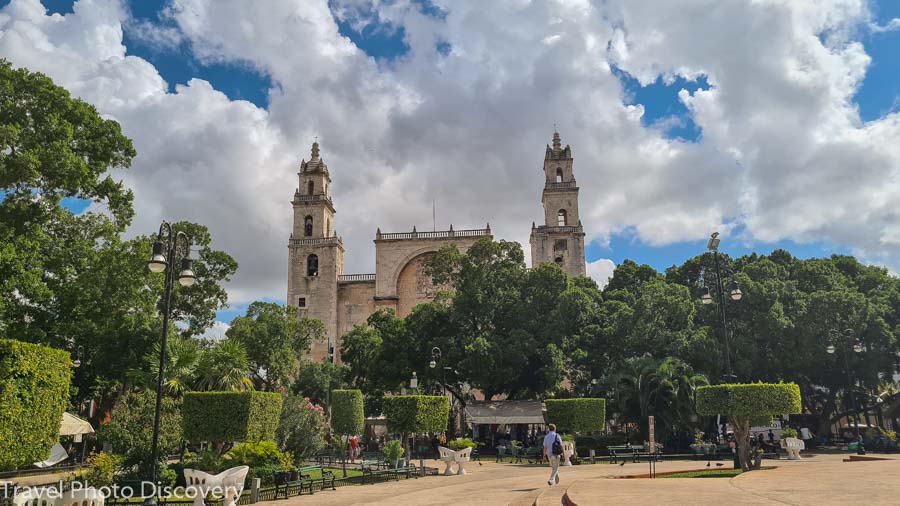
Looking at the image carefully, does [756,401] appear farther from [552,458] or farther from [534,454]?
[534,454]

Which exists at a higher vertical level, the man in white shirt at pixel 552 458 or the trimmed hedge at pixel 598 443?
the man in white shirt at pixel 552 458

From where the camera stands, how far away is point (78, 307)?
20.3m

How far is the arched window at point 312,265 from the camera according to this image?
5078 cm

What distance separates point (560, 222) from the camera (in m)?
49.4

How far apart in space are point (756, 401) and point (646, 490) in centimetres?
835

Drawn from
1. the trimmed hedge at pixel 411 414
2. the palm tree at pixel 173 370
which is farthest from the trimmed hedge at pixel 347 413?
the palm tree at pixel 173 370

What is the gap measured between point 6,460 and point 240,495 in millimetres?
3888

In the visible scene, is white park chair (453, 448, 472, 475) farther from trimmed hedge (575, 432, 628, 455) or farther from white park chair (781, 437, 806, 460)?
white park chair (781, 437, 806, 460)

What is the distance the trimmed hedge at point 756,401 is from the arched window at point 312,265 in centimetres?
3768

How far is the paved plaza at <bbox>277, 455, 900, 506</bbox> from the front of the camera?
8836 mm

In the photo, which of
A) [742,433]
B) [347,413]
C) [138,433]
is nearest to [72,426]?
[138,433]

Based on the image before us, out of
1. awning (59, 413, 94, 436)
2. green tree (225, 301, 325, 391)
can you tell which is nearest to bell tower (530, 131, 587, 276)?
green tree (225, 301, 325, 391)

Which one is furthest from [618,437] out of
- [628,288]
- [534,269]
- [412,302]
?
[412,302]

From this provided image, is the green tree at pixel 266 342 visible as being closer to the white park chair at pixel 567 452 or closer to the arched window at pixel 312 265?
the arched window at pixel 312 265
